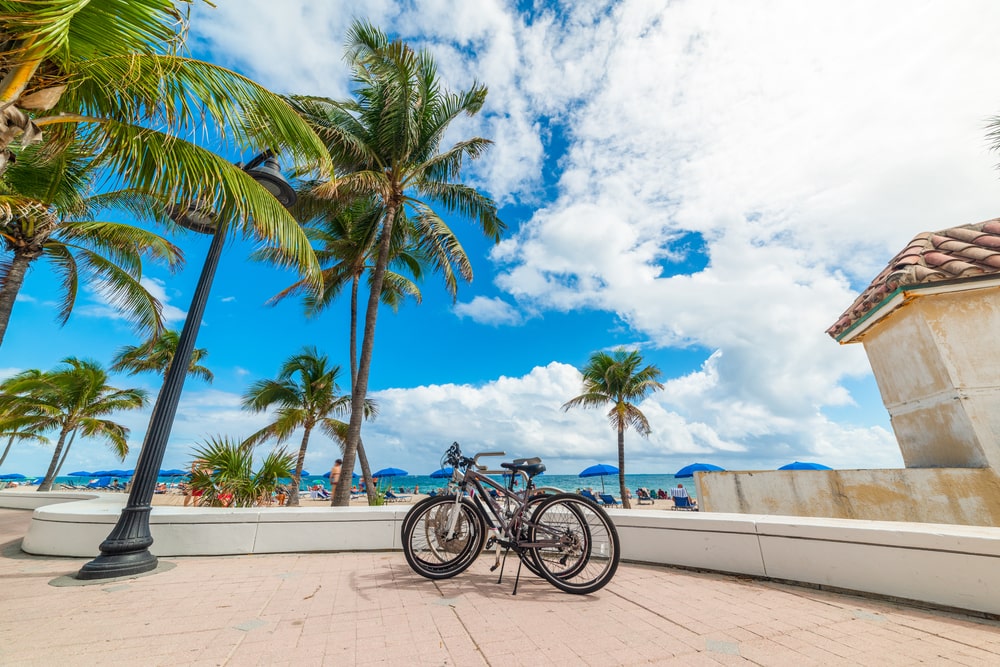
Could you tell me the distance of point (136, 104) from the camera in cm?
382

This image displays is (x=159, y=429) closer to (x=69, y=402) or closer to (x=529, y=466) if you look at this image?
(x=529, y=466)

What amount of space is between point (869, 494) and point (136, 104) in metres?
9.61

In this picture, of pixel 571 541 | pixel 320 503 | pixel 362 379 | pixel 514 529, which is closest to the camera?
pixel 571 541

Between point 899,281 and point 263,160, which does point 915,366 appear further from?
point 263,160

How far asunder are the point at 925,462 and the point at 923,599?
343 cm


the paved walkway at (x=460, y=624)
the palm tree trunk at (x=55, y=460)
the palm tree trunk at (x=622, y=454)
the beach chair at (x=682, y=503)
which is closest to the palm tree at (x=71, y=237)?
the paved walkway at (x=460, y=624)

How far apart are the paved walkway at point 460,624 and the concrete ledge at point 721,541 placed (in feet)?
0.55

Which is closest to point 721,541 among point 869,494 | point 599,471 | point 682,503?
point 869,494

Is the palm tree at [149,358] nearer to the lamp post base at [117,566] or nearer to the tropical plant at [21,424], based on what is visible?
the tropical plant at [21,424]

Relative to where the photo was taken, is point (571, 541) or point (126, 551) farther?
point (126, 551)

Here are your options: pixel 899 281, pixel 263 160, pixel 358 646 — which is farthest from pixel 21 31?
pixel 899 281

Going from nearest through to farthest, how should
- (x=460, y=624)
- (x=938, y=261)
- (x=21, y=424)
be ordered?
(x=460, y=624)
(x=938, y=261)
(x=21, y=424)

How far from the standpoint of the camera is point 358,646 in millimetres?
2467

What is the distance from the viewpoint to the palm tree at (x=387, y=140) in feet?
33.7
